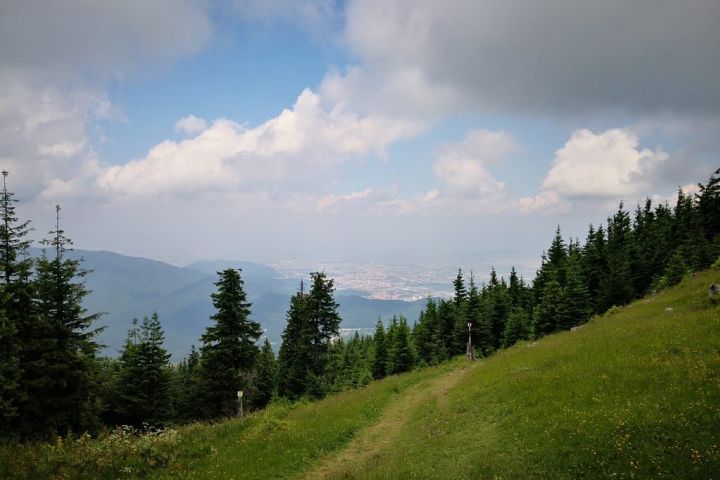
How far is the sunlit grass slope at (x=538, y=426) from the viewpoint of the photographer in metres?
8.66

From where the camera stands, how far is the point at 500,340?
185 ft

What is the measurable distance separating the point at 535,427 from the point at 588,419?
1.51 meters

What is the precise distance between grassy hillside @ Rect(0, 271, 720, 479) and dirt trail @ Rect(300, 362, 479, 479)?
0.09 m

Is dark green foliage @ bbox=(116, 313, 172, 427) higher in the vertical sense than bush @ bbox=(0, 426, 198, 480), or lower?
lower

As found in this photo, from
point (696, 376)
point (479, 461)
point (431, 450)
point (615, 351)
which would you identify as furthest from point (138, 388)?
point (696, 376)

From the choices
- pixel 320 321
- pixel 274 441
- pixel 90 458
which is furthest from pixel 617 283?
pixel 90 458

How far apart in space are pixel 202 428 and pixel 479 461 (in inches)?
510

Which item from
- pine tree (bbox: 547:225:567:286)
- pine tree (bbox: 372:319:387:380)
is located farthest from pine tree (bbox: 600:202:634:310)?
pine tree (bbox: 372:319:387:380)

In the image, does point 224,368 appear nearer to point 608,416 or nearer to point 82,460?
point 82,460

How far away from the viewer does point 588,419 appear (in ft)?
34.2

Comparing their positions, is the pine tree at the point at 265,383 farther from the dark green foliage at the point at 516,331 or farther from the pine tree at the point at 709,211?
the pine tree at the point at 709,211

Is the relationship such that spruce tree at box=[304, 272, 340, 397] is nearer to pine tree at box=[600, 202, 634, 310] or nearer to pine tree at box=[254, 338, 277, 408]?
pine tree at box=[254, 338, 277, 408]

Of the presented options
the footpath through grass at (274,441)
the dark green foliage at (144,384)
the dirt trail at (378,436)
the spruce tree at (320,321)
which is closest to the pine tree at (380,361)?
the spruce tree at (320,321)

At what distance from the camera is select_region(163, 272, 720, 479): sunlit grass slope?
28.4 ft
